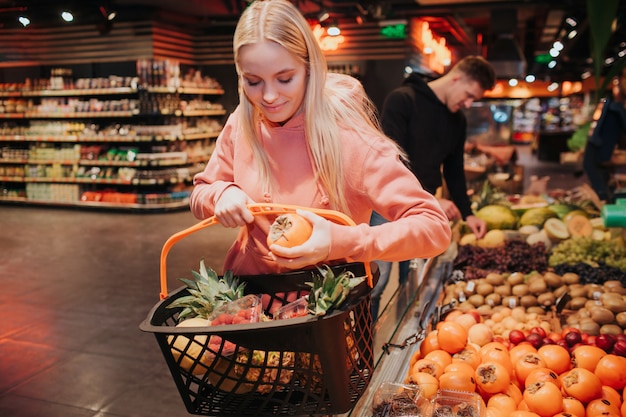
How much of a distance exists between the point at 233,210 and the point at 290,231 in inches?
8.5

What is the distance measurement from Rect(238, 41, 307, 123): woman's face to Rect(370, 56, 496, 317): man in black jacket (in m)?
2.06

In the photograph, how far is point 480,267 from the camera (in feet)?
10.8

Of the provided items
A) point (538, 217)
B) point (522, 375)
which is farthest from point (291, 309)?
point (538, 217)

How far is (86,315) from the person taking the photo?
4.96 m

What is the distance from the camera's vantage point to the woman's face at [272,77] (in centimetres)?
124

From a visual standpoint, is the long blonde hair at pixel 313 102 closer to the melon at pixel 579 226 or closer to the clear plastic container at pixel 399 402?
the clear plastic container at pixel 399 402

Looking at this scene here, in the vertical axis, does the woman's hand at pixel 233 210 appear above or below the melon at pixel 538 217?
above

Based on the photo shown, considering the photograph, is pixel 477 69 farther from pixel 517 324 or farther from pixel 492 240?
pixel 517 324

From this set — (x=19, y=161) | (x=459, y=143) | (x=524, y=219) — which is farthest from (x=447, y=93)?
(x=19, y=161)

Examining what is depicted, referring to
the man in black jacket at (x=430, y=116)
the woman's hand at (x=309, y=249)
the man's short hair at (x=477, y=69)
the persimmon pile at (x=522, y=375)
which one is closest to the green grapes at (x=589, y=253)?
the man in black jacket at (x=430, y=116)

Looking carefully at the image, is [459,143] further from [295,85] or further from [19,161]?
[19,161]

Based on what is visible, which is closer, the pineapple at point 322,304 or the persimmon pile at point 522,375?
the pineapple at point 322,304

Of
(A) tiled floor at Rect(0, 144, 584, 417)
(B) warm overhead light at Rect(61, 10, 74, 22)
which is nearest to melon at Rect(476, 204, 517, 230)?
(A) tiled floor at Rect(0, 144, 584, 417)

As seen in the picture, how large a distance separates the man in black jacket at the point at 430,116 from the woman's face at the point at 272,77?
2.06m
